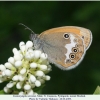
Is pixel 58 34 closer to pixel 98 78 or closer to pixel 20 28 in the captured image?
pixel 98 78

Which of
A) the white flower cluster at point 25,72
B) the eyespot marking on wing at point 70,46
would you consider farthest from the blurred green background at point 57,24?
the white flower cluster at point 25,72

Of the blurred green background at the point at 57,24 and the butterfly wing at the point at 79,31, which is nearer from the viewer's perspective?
the butterfly wing at the point at 79,31

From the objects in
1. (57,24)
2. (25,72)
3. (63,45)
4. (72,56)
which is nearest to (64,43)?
(63,45)

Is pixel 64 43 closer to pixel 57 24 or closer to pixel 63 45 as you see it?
pixel 63 45

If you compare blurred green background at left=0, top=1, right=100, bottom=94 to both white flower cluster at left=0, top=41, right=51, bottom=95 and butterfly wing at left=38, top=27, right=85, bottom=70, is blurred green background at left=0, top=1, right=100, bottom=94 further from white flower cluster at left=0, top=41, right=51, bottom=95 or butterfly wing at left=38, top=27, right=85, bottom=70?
white flower cluster at left=0, top=41, right=51, bottom=95

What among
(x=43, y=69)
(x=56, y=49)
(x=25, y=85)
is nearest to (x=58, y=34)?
(x=56, y=49)

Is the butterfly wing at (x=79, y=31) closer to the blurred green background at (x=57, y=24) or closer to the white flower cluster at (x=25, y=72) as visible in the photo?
the white flower cluster at (x=25, y=72)
